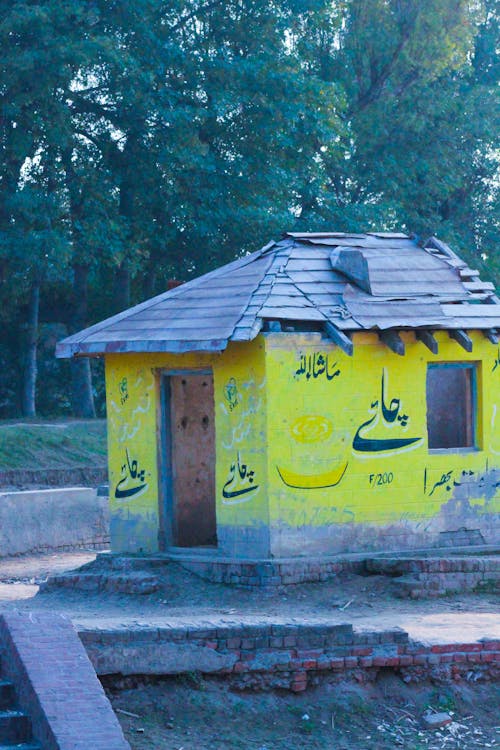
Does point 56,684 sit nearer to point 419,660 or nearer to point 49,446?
point 419,660

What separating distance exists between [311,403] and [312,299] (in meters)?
1.16

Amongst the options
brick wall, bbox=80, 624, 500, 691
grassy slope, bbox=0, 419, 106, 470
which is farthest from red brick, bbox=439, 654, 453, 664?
grassy slope, bbox=0, 419, 106, 470

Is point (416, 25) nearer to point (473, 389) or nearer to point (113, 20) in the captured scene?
point (113, 20)

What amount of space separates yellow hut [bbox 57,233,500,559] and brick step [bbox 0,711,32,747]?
544 centimetres

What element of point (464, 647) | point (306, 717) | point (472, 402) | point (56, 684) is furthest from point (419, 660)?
point (472, 402)

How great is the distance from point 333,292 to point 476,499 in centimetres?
285

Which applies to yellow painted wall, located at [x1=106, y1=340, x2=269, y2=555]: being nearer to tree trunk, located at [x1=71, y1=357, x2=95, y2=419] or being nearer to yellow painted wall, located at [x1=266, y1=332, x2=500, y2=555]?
yellow painted wall, located at [x1=266, y1=332, x2=500, y2=555]

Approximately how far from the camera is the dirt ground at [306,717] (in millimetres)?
8922

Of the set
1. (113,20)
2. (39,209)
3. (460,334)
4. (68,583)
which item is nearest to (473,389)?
(460,334)

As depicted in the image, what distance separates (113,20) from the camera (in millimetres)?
25984

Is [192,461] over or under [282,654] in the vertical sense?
over

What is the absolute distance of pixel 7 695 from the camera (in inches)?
337

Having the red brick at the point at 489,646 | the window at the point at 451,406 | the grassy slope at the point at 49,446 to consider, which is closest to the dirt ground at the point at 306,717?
the red brick at the point at 489,646

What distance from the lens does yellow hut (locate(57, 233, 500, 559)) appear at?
13422mm
